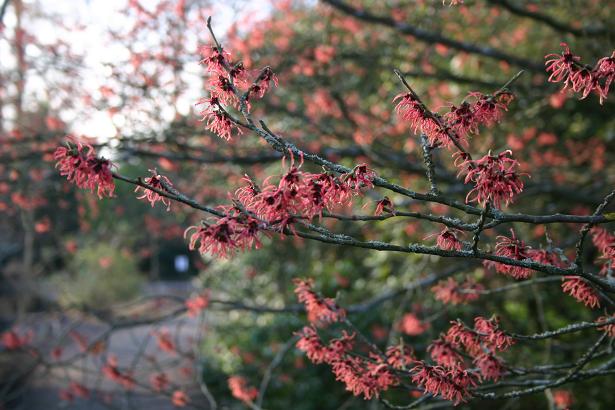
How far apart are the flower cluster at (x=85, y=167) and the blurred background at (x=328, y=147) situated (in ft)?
8.64

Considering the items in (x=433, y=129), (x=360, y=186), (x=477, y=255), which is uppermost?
(x=433, y=129)

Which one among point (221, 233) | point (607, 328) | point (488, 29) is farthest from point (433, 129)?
point (488, 29)

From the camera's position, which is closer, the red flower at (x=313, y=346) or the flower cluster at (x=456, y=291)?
the red flower at (x=313, y=346)

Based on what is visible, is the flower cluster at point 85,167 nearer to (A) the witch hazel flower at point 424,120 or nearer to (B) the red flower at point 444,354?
(A) the witch hazel flower at point 424,120

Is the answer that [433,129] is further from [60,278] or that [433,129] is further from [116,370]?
[60,278]

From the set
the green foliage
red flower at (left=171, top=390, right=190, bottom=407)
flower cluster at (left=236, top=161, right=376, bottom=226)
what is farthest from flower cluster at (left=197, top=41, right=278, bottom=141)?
the green foliage

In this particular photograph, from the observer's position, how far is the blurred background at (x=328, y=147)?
17.1 ft

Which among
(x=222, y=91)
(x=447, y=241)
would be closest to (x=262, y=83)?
(x=222, y=91)

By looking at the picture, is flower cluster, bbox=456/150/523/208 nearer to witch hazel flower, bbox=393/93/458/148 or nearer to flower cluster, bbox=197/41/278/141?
witch hazel flower, bbox=393/93/458/148

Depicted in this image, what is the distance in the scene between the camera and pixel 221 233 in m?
1.56

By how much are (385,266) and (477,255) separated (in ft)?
21.1

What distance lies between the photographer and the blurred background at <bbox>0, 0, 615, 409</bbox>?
5227mm

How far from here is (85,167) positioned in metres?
1.59

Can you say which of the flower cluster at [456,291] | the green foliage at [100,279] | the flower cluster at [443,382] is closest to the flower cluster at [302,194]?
the flower cluster at [443,382]
